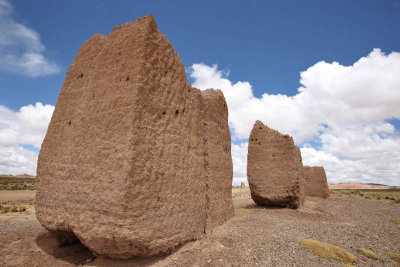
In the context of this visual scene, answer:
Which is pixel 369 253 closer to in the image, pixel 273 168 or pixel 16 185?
pixel 273 168

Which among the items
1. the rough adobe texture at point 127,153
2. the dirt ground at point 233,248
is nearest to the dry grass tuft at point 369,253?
the dirt ground at point 233,248

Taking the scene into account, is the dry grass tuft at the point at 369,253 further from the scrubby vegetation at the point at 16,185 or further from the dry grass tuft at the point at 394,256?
the scrubby vegetation at the point at 16,185

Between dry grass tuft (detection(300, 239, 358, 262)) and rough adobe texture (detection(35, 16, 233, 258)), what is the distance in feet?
8.67

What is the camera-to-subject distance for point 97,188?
4.61 metres

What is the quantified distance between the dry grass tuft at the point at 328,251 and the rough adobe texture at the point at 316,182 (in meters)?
17.0

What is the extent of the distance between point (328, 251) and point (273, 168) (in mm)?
6731

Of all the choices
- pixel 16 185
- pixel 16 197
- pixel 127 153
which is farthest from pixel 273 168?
pixel 16 185

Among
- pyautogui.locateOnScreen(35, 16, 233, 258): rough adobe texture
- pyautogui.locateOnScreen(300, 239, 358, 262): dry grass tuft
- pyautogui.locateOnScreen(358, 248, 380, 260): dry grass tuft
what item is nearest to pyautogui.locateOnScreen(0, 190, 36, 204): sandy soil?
pyautogui.locateOnScreen(35, 16, 233, 258): rough adobe texture

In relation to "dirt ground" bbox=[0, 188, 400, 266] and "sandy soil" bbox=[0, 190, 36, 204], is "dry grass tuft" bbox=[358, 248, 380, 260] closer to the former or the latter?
"dirt ground" bbox=[0, 188, 400, 266]

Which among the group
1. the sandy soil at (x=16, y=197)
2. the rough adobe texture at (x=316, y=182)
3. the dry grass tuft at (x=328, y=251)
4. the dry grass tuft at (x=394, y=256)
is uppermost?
the rough adobe texture at (x=316, y=182)

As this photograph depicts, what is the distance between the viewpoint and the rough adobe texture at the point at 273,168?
12.1 metres

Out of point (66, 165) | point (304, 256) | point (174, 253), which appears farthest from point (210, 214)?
point (66, 165)

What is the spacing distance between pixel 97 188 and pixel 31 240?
3.47m

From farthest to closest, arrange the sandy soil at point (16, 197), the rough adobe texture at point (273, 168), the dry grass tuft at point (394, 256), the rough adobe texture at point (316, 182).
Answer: the sandy soil at point (16, 197) < the rough adobe texture at point (316, 182) < the rough adobe texture at point (273, 168) < the dry grass tuft at point (394, 256)
